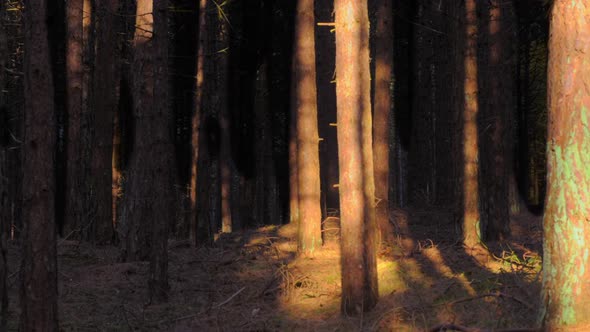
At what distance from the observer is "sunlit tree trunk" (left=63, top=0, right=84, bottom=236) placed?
18.4 m

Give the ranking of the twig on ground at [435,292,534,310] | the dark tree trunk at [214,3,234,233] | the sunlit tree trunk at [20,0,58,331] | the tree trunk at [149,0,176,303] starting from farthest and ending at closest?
the dark tree trunk at [214,3,234,233]
the tree trunk at [149,0,176,303]
the twig on ground at [435,292,534,310]
the sunlit tree trunk at [20,0,58,331]

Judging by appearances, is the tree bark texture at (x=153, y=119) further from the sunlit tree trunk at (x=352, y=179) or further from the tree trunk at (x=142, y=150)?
the sunlit tree trunk at (x=352, y=179)

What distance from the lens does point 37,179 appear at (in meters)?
8.88

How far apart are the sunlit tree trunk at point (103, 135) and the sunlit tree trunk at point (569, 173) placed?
12.6 m

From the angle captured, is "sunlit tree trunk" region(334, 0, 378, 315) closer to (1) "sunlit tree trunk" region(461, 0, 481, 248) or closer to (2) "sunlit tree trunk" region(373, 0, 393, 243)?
(1) "sunlit tree trunk" region(461, 0, 481, 248)

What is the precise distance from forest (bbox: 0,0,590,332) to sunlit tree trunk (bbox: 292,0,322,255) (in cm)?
4

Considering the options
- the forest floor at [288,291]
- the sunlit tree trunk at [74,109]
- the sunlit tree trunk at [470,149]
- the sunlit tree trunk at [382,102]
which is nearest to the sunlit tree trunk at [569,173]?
the forest floor at [288,291]

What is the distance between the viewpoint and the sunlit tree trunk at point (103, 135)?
17.8 metres

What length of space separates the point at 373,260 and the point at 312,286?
2.21 m

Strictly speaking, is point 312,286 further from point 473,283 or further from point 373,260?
point 473,283

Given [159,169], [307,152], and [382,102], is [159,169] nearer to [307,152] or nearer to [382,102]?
[307,152]

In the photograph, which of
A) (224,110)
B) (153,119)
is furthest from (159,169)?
(224,110)

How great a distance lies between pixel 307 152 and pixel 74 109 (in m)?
6.87

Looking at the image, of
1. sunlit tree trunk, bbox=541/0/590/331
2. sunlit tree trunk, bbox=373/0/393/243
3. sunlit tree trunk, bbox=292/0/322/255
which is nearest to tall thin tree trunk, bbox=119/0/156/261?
sunlit tree trunk, bbox=292/0/322/255
